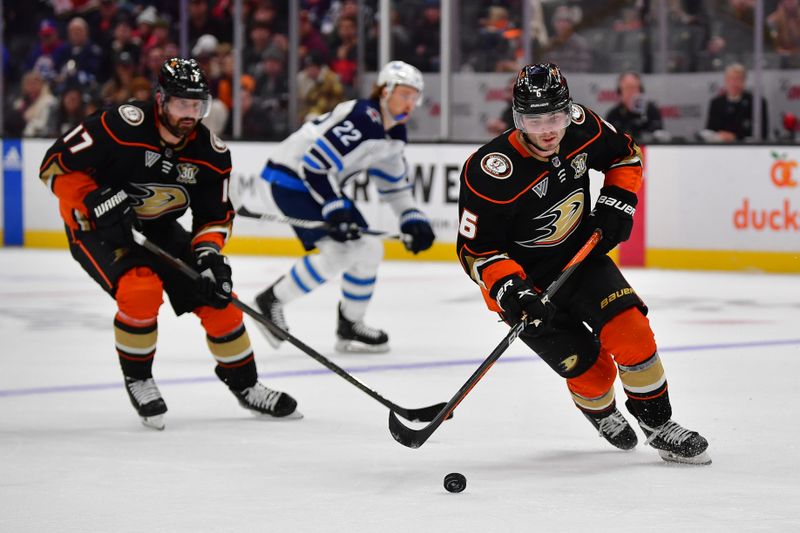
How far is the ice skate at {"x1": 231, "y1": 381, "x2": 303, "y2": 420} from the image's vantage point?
158 inches

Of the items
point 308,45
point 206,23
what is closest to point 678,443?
point 308,45

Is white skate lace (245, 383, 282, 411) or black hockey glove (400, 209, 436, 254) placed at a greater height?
black hockey glove (400, 209, 436, 254)

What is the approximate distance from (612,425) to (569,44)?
19.5 ft

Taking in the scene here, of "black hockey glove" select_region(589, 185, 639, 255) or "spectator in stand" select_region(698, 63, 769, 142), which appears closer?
"black hockey glove" select_region(589, 185, 639, 255)

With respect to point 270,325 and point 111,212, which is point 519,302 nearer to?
point 270,325

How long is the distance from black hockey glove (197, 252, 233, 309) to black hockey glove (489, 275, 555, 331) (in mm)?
876

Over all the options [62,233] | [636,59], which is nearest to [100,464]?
[636,59]

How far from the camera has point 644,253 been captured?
8.43 meters

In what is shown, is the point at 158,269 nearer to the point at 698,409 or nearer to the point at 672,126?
the point at 698,409

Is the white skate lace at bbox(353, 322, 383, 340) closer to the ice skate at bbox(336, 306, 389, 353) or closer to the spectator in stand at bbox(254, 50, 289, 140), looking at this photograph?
the ice skate at bbox(336, 306, 389, 353)

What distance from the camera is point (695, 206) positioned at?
828 centimetres

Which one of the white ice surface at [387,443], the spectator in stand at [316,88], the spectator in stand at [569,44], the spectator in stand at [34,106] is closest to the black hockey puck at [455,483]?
the white ice surface at [387,443]

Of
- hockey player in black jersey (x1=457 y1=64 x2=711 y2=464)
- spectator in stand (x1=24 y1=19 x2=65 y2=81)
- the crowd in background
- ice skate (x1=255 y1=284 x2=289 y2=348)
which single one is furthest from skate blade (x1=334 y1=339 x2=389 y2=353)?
spectator in stand (x1=24 y1=19 x2=65 y2=81)

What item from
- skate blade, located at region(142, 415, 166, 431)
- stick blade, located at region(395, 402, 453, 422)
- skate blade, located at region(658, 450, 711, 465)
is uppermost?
stick blade, located at region(395, 402, 453, 422)
